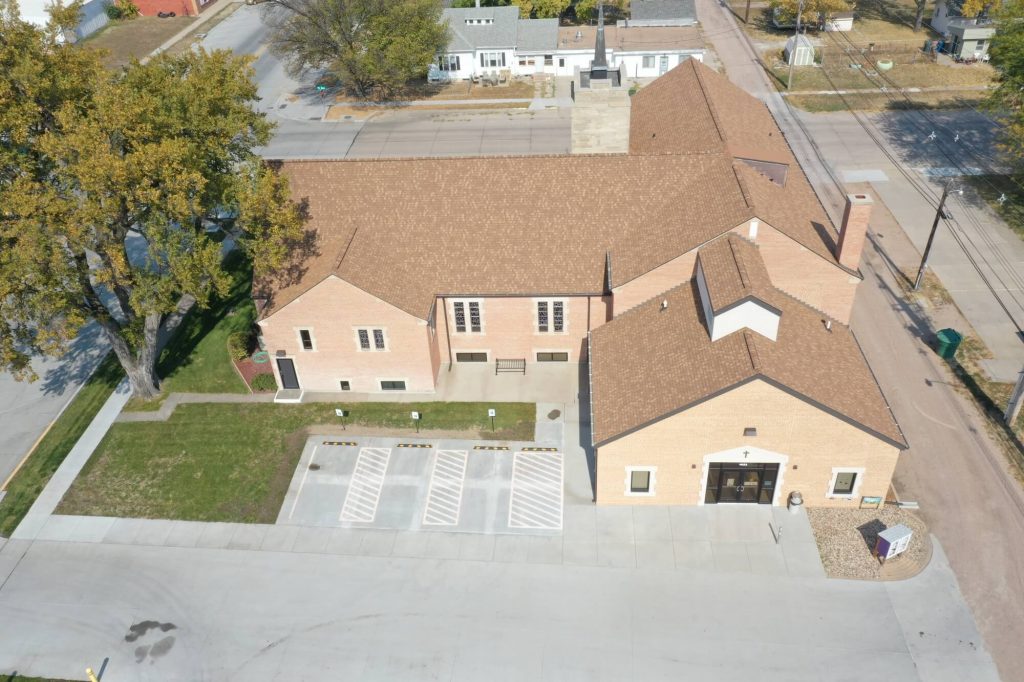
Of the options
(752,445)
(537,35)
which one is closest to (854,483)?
(752,445)

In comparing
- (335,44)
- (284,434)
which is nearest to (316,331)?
(284,434)

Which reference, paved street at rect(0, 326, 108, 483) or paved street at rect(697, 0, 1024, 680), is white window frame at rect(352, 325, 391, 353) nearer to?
paved street at rect(0, 326, 108, 483)

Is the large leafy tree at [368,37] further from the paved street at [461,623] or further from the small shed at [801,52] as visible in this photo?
the paved street at [461,623]

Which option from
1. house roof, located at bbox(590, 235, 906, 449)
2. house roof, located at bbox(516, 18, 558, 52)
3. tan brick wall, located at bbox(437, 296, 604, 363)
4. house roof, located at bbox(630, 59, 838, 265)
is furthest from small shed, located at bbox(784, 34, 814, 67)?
tan brick wall, located at bbox(437, 296, 604, 363)

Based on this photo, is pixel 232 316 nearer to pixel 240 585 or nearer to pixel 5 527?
pixel 5 527

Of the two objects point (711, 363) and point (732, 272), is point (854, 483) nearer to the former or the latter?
point (711, 363)
